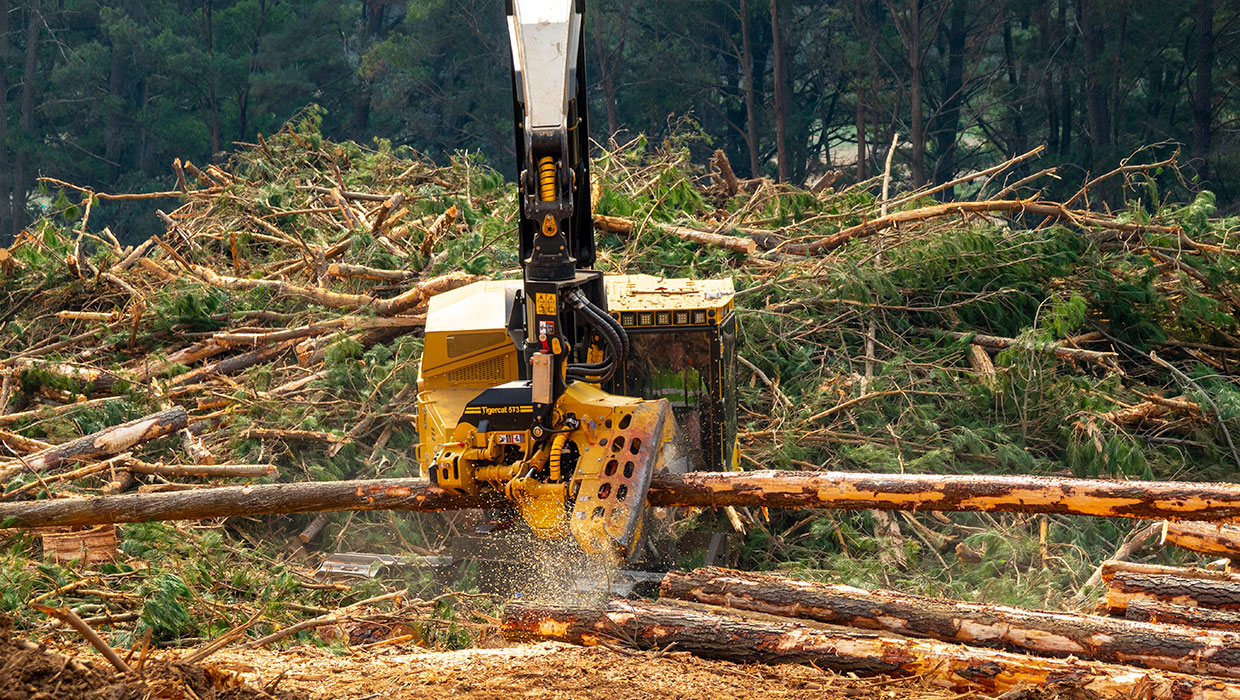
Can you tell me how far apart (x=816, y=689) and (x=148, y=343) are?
28.3 feet

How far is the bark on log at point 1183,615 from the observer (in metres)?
4.63

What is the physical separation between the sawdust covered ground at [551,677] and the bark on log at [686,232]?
6.28 meters

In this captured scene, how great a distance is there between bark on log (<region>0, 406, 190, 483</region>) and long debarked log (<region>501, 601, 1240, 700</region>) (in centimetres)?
449

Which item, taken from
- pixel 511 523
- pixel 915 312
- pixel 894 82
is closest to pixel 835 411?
pixel 915 312

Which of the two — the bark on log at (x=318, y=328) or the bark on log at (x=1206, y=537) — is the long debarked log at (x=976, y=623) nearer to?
the bark on log at (x=1206, y=537)

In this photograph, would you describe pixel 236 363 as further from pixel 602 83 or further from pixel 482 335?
pixel 602 83

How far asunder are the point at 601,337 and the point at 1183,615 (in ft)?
9.63

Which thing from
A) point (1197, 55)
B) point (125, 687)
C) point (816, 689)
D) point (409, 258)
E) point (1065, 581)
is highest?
point (1197, 55)

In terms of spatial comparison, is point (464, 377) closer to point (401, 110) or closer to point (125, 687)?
point (125, 687)

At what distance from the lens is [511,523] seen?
570cm

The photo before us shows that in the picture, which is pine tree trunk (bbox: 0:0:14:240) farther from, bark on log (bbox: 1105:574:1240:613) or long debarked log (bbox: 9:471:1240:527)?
bark on log (bbox: 1105:574:1240:613)

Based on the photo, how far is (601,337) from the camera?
5684 mm

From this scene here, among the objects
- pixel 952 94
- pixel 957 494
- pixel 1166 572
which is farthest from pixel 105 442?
pixel 952 94

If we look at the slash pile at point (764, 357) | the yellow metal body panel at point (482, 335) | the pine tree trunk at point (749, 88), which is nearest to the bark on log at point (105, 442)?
the slash pile at point (764, 357)
